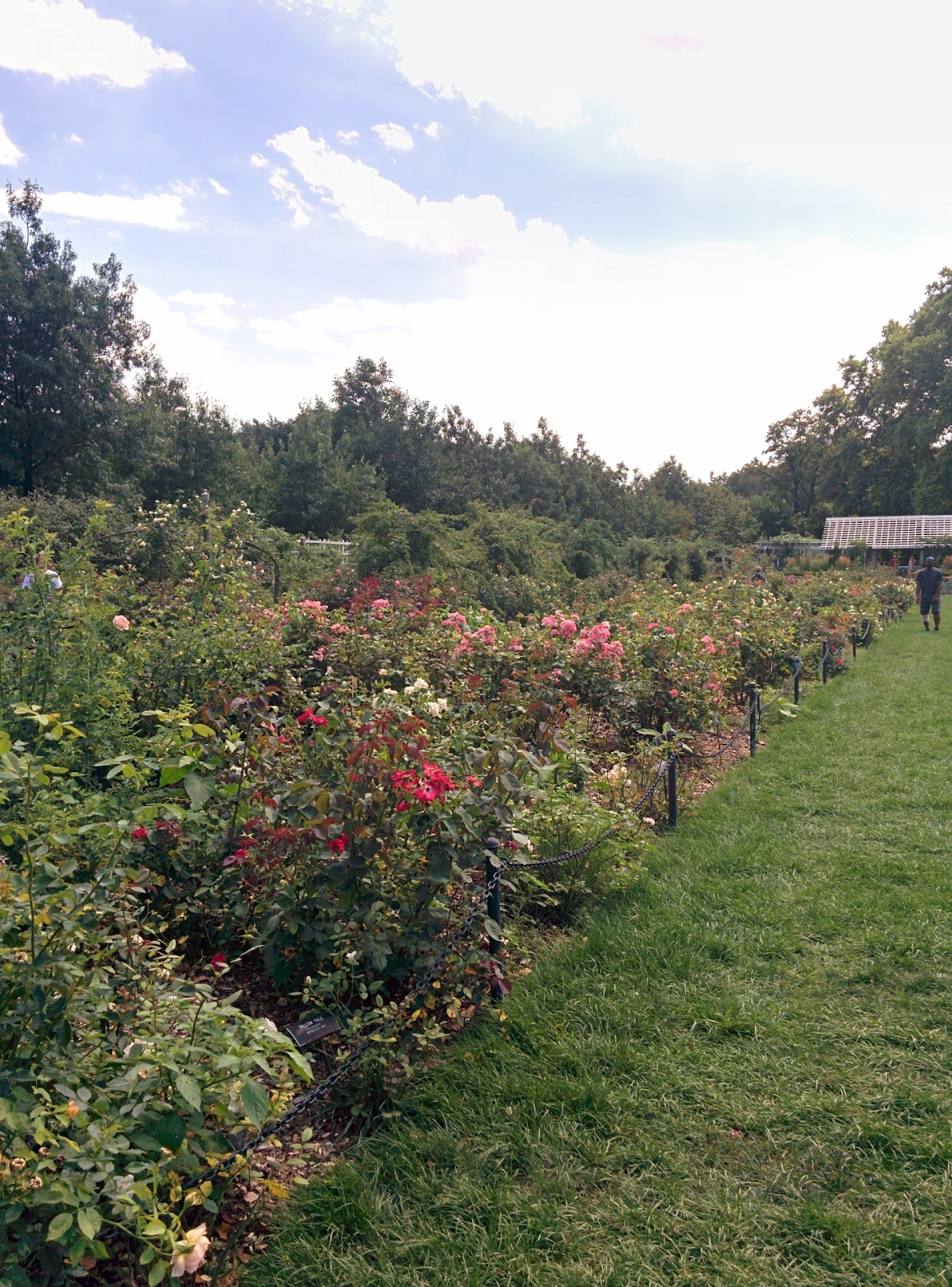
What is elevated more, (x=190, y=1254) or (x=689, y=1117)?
(x=190, y=1254)

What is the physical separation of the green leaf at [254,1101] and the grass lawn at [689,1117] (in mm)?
527

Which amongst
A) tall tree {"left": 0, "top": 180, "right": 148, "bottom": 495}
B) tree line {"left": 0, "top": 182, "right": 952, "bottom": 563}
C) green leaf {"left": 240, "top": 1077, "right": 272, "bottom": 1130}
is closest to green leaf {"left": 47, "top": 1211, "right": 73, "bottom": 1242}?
green leaf {"left": 240, "top": 1077, "right": 272, "bottom": 1130}

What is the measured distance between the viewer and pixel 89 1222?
146cm

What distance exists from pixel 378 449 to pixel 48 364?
15.7m

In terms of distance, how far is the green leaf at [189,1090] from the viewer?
5.57 feet

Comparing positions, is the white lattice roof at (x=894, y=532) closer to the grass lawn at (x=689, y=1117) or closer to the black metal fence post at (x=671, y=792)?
the black metal fence post at (x=671, y=792)


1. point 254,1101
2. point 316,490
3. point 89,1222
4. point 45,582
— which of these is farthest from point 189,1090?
point 316,490

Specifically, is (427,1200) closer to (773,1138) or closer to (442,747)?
(773,1138)

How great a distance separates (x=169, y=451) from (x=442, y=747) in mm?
23275

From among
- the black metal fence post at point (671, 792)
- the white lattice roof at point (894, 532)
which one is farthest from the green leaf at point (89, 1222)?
the white lattice roof at point (894, 532)

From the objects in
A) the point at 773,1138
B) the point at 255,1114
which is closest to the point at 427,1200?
the point at 255,1114

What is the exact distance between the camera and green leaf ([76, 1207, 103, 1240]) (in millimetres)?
1437

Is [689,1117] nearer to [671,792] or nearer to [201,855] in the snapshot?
[201,855]

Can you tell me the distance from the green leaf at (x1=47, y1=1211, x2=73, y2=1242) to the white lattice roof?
42.5 metres
